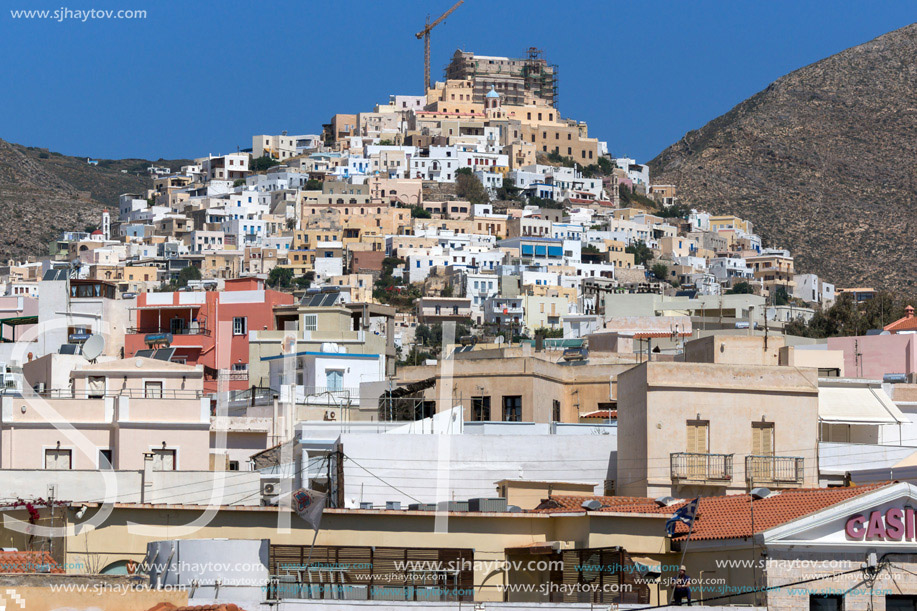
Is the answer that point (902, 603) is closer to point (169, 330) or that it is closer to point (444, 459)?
point (444, 459)

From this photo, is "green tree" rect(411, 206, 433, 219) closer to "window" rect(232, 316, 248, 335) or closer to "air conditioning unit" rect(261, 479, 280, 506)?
"window" rect(232, 316, 248, 335)

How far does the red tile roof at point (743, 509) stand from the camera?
714 inches

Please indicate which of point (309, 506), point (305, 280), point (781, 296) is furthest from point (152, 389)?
point (781, 296)

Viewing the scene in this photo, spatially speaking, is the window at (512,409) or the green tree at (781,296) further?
the green tree at (781,296)

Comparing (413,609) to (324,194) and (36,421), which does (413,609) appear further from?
(324,194)

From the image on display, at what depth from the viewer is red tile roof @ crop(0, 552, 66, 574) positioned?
53.2 feet

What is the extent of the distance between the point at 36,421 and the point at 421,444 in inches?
317

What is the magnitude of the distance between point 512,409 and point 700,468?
28.8 feet

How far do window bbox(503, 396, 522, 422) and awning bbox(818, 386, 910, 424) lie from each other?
21.9 ft

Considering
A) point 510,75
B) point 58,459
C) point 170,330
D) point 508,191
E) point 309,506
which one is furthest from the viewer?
point 510,75

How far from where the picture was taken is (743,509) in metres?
19.1

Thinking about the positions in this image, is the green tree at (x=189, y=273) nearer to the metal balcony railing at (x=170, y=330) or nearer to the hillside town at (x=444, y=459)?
the hillside town at (x=444, y=459)

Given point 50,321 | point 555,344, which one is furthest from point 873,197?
point 50,321

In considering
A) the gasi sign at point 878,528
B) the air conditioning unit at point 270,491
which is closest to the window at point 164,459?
the air conditioning unit at point 270,491
